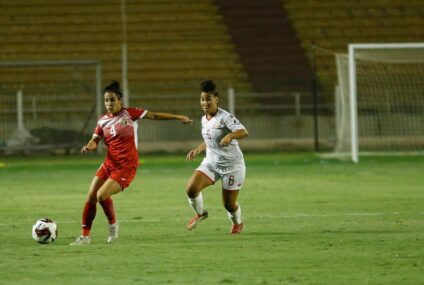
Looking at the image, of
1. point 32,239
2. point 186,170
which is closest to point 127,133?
point 32,239

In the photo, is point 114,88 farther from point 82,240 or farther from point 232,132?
point 82,240

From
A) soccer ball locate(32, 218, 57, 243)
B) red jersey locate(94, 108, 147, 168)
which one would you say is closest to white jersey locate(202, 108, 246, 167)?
red jersey locate(94, 108, 147, 168)

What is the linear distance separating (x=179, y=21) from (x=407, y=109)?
10.2 meters

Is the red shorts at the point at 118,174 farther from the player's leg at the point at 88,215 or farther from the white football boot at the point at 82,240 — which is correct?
the white football boot at the point at 82,240

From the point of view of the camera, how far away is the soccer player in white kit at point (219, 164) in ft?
44.6

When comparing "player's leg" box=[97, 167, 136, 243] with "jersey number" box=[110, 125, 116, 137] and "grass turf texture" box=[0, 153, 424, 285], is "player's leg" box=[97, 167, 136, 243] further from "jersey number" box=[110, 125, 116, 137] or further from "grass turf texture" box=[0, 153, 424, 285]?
"jersey number" box=[110, 125, 116, 137]

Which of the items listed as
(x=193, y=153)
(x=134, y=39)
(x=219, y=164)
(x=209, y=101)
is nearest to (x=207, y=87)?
(x=209, y=101)

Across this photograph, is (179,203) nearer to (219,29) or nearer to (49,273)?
(49,273)

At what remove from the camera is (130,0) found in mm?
41375

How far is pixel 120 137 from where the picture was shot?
515 inches

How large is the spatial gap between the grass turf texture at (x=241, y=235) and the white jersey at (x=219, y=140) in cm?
86

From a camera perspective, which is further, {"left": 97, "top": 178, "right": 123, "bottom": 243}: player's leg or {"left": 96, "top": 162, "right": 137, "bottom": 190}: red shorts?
{"left": 96, "top": 162, "right": 137, "bottom": 190}: red shorts

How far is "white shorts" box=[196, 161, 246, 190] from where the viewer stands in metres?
13.7

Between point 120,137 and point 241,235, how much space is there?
5.86ft
